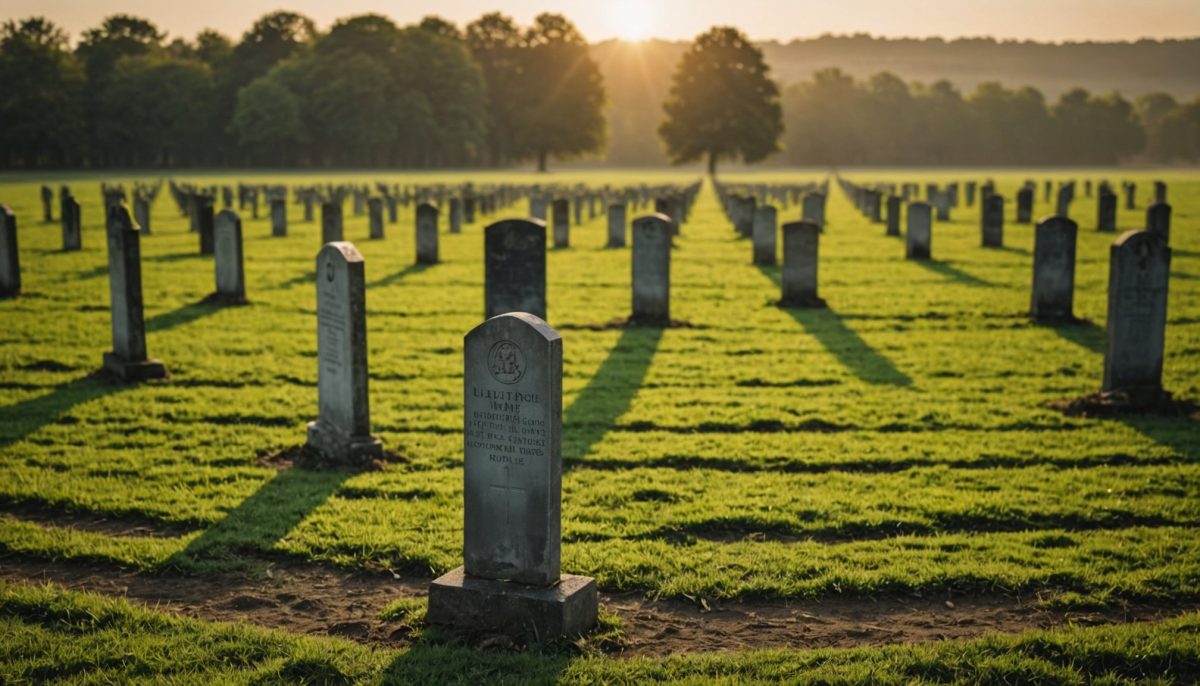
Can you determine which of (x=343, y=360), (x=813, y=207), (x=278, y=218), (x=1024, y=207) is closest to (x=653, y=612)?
(x=343, y=360)

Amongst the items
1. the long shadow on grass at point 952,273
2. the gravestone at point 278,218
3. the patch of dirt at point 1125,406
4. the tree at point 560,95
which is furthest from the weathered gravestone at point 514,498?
the tree at point 560,95

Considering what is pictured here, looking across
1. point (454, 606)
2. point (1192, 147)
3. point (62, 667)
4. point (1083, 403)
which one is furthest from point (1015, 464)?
point (1192, 147)

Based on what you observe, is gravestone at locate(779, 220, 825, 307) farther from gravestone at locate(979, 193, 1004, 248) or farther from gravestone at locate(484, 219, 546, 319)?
gravestone at locate(979, 193, 1004, 248)

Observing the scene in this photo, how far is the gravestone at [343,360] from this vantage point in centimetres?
873

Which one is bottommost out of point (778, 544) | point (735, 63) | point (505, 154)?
point (778, 544)

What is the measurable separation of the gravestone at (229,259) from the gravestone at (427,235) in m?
6.23

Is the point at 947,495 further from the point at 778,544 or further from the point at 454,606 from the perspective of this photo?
the point at 454,606

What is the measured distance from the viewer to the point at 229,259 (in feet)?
56.5

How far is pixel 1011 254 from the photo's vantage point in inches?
996

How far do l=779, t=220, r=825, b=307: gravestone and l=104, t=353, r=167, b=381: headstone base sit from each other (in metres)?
9.76

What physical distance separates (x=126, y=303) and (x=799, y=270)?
34.6 ft

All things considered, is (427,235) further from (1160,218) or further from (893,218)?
(1160,218)

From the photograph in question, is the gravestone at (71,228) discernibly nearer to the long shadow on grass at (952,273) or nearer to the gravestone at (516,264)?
the gravestone at (516,264)

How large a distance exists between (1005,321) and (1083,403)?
5.49m
